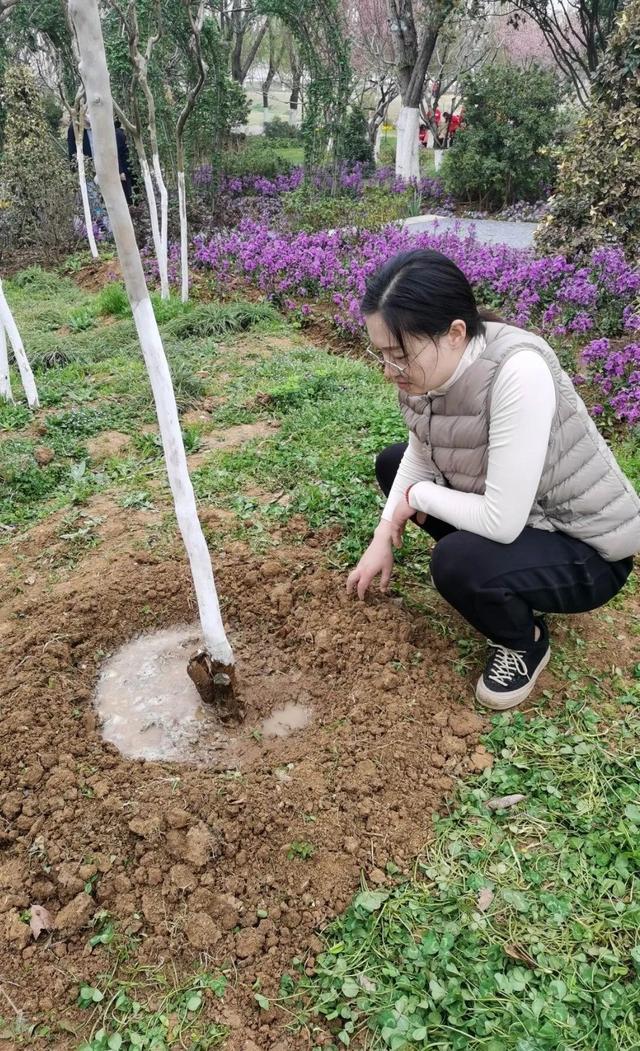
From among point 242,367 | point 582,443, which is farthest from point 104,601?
point 242,367

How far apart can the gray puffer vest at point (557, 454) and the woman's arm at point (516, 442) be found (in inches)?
2.2

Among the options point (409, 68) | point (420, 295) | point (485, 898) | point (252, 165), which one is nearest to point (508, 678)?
point (485, 898)

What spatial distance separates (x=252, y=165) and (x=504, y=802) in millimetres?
13673

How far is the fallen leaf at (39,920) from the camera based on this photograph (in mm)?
Result: 1683

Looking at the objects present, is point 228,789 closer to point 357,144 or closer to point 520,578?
point 520,578

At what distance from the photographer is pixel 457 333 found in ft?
6.16

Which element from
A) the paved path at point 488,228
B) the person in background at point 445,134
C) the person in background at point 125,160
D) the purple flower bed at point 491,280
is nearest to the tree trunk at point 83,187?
the person in background at point 125,160

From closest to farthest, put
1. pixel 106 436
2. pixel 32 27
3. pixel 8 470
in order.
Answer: pixel 8 470
pixel 106 436
pixel 32 27

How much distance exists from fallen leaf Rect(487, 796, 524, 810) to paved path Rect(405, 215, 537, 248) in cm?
854

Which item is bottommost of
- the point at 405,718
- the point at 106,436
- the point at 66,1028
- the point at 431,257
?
the point at 66,1028

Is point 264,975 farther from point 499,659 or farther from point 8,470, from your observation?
point 8,470

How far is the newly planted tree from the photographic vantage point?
1358 mm

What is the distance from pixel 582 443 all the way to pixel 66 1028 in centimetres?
190

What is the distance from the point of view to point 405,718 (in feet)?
7.07
